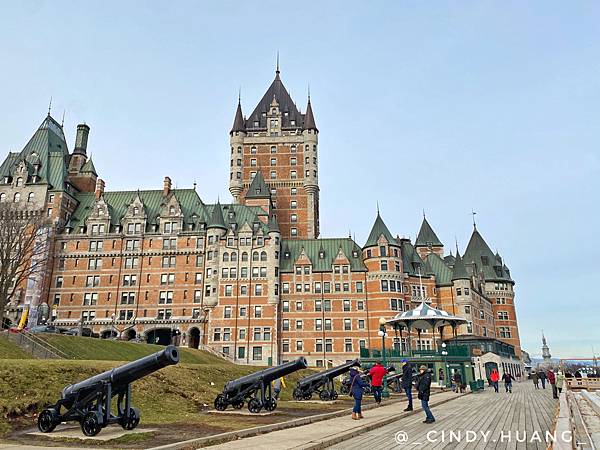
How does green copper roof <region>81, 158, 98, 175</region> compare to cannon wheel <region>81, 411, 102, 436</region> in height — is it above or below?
above

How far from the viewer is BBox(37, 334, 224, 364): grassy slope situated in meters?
38.6

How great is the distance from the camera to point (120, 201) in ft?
257

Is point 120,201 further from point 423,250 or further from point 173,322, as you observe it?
point 423,250

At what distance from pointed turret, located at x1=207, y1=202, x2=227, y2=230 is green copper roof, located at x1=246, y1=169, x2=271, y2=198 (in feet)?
32.2

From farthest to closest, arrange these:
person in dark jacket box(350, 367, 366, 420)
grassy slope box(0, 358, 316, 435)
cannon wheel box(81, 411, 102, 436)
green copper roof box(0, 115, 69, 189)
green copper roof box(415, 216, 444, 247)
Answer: green copper roof box(415, 216, 444, 247), green copper roof box(0, 115, 69, 189), grassy slope box(0, 358, 316, 435), person in dark jacket box(350, 367, 366, 420), cannon wheel box(81, 411, 102, 436)

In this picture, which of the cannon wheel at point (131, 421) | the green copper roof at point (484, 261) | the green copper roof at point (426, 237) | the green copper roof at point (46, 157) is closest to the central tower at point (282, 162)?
the green copper roof at point (426, 237)

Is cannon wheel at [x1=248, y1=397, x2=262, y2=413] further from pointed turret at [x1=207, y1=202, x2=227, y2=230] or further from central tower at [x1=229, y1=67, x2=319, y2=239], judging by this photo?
central tower at [x1=229, y1=67, x2=319, y2=239]

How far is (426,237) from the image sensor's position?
92312 millimetres

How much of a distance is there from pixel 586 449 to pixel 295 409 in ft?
46.8

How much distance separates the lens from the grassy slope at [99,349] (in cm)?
3855

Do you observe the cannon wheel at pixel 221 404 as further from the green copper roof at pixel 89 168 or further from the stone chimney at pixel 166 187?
the green copper roof at pixel 89 168

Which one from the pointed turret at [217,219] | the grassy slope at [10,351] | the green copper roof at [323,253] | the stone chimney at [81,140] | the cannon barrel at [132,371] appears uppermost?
the stone chimney at [81,140]

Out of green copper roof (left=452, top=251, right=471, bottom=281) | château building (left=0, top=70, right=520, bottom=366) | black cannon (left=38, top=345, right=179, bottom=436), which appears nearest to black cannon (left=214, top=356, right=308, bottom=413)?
black cannon (left=38, top=345, right=179, bottom=436)

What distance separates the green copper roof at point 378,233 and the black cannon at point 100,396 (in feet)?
196
